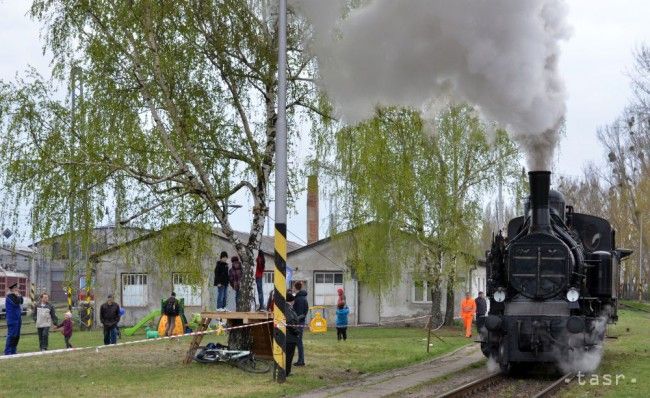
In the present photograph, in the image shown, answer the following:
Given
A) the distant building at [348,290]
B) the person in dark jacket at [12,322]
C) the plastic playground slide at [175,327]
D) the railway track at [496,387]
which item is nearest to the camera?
the railway track at [496,387]

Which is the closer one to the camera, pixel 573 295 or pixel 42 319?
pixel 573 295

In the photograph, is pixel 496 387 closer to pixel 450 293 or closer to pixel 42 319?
pixel 42 319

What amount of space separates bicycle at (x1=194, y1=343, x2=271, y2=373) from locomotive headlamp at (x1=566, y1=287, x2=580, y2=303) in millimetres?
5931

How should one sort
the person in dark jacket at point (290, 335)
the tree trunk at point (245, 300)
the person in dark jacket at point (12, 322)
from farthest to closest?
the person in dark jacket at point (12, 322), the tree trunk at point (245, 300), the person in dark jacket at point (290, 335)

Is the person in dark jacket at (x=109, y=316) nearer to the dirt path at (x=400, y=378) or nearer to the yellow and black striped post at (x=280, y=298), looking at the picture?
the dirt path at (x=400, y=378)

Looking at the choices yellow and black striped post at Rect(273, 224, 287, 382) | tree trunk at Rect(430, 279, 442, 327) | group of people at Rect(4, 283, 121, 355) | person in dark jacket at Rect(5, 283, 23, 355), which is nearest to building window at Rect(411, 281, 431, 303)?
tree trunk at Rect(430, 279, 442, 327)

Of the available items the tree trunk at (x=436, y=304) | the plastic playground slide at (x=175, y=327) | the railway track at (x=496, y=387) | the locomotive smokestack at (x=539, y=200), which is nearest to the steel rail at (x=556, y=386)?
the railway track at (x=496, y=387)

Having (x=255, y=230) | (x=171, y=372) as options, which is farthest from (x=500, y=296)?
(x=171, y=372)

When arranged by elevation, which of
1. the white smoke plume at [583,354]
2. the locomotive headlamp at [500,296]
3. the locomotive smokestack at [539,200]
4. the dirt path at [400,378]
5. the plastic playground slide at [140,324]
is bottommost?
the plastic playground slide at [140,324]

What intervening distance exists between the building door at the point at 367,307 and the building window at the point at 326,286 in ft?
3.81

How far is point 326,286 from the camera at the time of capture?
45.4 metres

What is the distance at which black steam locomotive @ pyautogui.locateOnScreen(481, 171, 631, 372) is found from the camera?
1652cm

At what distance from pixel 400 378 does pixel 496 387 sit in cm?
210

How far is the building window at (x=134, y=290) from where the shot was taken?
149ft
